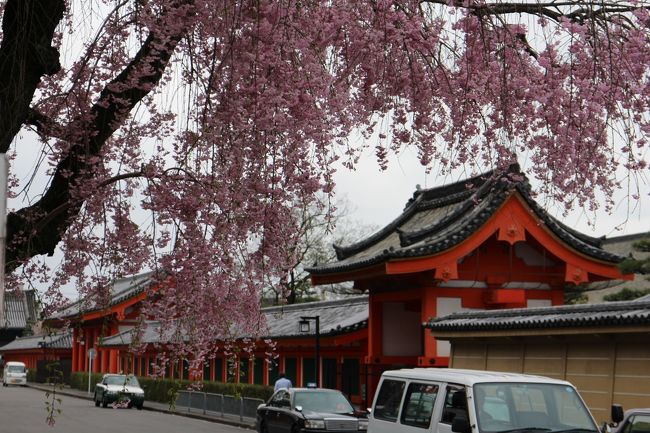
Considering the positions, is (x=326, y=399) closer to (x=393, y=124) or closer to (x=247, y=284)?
(x=247, y=284)

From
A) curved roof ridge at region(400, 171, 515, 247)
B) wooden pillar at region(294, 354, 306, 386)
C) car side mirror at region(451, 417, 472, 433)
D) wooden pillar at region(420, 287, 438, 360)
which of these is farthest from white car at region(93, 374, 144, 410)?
car side mirror at region(451, 417, 472, 433)

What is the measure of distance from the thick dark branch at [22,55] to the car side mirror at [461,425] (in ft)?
18.4

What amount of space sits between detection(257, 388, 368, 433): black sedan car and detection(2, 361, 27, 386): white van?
5135 centimetres

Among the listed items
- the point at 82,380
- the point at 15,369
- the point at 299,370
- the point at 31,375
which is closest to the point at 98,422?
the point at 299,370

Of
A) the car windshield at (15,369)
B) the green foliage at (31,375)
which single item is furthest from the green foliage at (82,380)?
the green foliage at (31,375)

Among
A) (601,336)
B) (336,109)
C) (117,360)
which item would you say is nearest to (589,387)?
(601,336)

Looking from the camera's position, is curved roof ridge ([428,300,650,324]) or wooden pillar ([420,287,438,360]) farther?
wooden pillar ([420,287,438,360])

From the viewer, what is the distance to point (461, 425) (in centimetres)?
1048

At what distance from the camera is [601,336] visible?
17656mm

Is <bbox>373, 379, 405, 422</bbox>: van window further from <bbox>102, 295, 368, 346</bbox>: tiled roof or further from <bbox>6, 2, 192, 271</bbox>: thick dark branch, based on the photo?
<bbox>102, 295, 368, 346</bbox>: tiled roof

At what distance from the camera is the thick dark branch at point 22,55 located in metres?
7.82

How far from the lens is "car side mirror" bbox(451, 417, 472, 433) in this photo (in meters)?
10.4

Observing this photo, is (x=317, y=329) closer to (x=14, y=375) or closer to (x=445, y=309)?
(x=445, y=309)

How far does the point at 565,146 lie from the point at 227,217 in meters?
3.00
